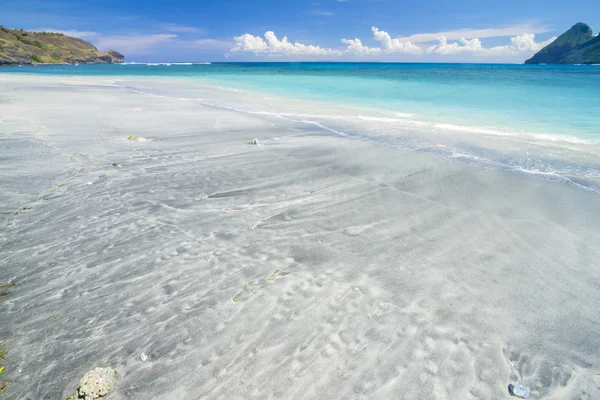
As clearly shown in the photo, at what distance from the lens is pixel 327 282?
3.83m

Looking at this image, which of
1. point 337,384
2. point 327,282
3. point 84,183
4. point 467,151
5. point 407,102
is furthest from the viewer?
point 407,102

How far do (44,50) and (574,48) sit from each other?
777 ft

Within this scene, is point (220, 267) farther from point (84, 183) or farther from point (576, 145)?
point (576, 145)

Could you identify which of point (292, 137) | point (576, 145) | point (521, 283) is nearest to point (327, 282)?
point (521, 283)

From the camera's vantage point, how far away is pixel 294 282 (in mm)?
3834

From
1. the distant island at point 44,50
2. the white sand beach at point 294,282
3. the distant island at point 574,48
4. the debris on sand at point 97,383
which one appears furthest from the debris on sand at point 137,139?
the distant island at point 574,48

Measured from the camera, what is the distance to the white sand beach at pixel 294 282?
275cm

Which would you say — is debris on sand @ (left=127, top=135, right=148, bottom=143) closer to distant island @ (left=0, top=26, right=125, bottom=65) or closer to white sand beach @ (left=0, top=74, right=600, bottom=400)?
white sand beach @ (left=0, top=74, right=600, bottom=400)

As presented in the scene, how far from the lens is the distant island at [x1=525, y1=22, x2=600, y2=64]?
15124 cm

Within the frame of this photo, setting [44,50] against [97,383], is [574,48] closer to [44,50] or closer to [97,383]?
[97,383]

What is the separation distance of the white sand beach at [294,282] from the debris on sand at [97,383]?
9cm

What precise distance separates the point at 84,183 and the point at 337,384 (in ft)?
19.7

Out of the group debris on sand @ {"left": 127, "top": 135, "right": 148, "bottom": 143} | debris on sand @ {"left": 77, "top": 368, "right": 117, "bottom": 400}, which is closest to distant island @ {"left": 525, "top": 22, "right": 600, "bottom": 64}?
debris on sand @ {"left": 127, "top": 135, "right": 148, "bottom": 143}

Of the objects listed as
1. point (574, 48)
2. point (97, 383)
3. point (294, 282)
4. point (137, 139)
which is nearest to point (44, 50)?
point (137, 139)
